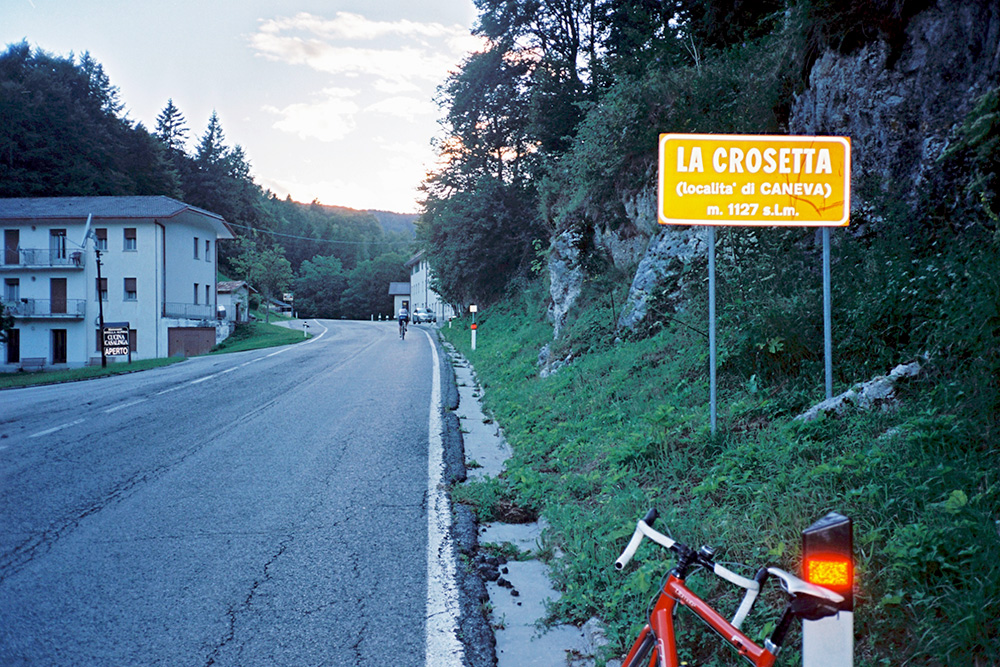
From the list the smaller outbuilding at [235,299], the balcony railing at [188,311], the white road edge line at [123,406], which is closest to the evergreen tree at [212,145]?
the smaller outbuilding at [235,299]

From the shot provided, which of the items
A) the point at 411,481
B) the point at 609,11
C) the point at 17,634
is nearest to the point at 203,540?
the point at 17,634

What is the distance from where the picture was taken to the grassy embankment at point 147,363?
72.1 ft

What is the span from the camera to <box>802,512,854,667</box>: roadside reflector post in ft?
5.66

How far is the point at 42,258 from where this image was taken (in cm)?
4319

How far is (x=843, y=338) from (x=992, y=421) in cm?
237

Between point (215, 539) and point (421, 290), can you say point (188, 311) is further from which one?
point (421, 290)

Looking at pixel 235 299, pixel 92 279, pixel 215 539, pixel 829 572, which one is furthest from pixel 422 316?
pixel 829 572

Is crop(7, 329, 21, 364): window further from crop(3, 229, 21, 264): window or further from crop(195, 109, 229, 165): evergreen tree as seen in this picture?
crop(195, 109, 229, 165): evergreen tree

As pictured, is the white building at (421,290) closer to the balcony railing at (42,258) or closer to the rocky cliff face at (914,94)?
the balcony railing at (42,258)

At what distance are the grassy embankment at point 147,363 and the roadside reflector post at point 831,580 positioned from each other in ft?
76.9

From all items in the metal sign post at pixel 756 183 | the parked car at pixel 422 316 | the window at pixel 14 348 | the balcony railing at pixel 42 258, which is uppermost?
the balcony railing at pixel 42 258

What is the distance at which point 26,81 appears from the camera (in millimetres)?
56062

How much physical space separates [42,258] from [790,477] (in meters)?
50.5

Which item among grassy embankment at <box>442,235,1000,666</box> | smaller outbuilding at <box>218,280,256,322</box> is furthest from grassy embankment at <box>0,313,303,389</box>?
grassy embankment at <box>442,235,1000,666</box>
